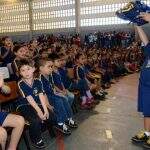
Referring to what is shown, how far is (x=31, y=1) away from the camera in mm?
34031

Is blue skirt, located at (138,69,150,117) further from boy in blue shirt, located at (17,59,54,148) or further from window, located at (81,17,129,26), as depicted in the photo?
window, located at (81,17,129,26)

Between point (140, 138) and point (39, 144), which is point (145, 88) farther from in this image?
point (39, 144)

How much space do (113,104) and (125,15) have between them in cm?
398

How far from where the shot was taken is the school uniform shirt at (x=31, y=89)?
518 centimetres

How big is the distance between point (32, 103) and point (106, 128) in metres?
1.79

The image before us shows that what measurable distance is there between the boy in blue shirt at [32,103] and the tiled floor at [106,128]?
322 millimetres

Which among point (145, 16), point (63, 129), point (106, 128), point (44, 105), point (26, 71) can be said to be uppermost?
point (145, 16)

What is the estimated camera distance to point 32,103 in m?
5.16

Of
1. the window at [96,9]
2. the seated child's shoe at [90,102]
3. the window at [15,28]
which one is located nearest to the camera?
the seated child's shoe at [90,102]

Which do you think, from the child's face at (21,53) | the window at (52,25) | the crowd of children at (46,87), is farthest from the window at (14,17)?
the child's face at (21,53)

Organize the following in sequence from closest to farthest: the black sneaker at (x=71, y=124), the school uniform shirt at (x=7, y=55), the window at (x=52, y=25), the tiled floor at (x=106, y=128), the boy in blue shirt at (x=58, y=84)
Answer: the tiled floor at (x=106, y=128), the black sneaker at (x=71, y=124), the boy in blue shirt at (x=58, y=84), the school uniform shirt at (x=7, y=55), the window at (x=52, y=25)

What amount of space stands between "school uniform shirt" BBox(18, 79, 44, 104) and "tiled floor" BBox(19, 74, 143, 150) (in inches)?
31.7

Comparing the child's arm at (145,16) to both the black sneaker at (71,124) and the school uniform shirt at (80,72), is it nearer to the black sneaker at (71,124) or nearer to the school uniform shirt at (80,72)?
the black sneaker at (71,124)

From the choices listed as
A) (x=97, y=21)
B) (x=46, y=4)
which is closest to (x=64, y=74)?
→ (x=97, y=21)
